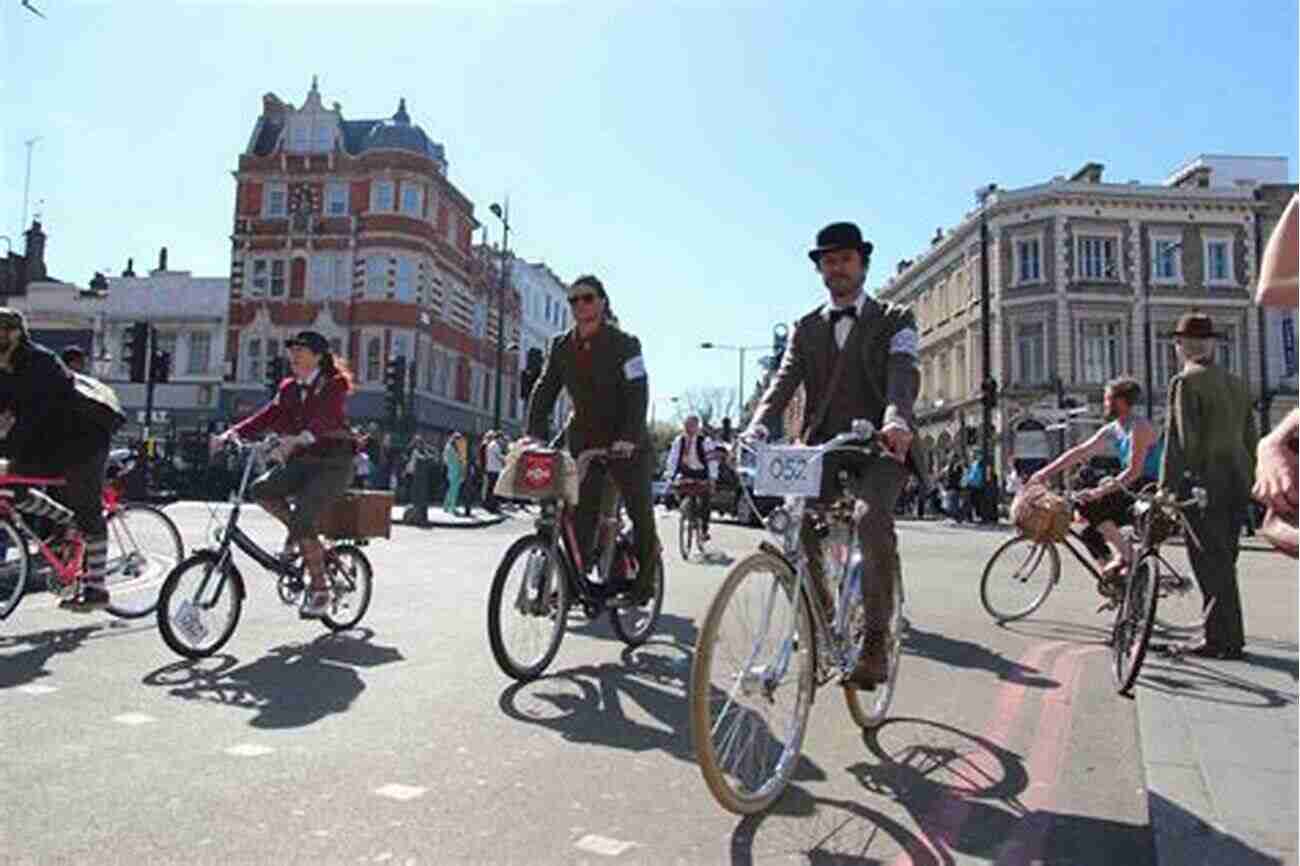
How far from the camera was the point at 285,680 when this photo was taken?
5.50 meters

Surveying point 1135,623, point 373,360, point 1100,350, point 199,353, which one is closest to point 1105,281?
point 1100,350

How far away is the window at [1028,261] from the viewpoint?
48.0 m

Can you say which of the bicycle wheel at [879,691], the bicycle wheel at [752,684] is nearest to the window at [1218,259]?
the bicycle wheel at [879,691]

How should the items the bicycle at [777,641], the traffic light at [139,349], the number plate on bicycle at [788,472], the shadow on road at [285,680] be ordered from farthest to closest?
the traffic light at [139,349]
the shadow on road at [285,680]
the number plate on bicycle at [788,472]
the bicycle at [777,641]

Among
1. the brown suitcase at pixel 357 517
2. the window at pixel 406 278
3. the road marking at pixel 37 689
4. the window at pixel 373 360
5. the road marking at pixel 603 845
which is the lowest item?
the road marking at pixel 603 845

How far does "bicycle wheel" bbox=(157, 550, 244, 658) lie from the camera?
5.93 meters

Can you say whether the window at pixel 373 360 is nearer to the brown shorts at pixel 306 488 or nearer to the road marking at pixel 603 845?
the brown shorts at pixel 306 488

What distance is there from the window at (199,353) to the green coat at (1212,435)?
4938cm

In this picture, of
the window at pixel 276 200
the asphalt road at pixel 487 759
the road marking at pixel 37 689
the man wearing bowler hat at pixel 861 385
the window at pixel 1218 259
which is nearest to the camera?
the asphalt road at pixel 487 759

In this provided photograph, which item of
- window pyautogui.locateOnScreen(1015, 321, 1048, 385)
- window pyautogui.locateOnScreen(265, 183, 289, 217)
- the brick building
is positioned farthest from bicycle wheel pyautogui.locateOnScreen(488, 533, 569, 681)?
window pyautogui.locateOnScreen(265, 183, 289, 217)

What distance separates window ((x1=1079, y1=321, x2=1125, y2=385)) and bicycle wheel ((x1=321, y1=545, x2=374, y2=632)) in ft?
147

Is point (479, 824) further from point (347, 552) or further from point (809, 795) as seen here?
point (347, 552)

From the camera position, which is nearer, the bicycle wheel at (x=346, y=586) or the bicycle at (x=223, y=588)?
the bicycle at (x=223, y=588)

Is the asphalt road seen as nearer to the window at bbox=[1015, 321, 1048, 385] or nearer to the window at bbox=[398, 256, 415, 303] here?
the window at bbox=[398, 256, 415, 303]
